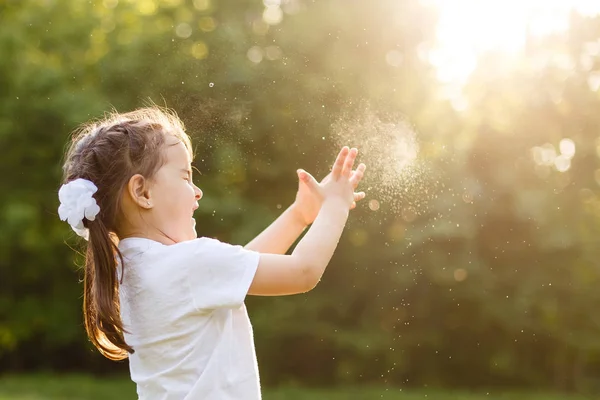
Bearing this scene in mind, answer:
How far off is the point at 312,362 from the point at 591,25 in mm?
6057

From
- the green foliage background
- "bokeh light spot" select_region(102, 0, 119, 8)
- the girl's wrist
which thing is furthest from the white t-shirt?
"bokeh light spot" select_region(102, 0, 119, 8)

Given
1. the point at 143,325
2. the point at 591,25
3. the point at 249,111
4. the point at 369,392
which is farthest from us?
the point at 369,392

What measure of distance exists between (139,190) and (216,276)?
294 mm

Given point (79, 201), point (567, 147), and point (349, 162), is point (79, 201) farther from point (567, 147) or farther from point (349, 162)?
point (567, 147)

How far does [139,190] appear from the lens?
195 cm

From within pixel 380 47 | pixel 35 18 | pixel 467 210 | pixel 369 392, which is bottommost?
pixel 369 392

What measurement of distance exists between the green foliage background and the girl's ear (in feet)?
20.5

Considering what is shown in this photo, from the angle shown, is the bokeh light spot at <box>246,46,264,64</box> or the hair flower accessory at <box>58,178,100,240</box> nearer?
the hair flower accessory at <box>58,178,100,240</box>

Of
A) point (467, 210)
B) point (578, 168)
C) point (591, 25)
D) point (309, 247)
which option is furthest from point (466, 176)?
point (309, 247)

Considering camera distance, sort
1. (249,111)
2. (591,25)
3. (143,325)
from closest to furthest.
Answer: (143,325) < (249,111) < (591,25)

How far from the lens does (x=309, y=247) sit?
1902 millimetres

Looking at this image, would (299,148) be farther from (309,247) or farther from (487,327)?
(309,247)

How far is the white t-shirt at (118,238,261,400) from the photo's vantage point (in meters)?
1.81

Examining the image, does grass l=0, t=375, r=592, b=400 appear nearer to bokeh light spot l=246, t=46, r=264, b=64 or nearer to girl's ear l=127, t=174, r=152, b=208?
bokeh light spot l=246, t=46, r=264, b=64
